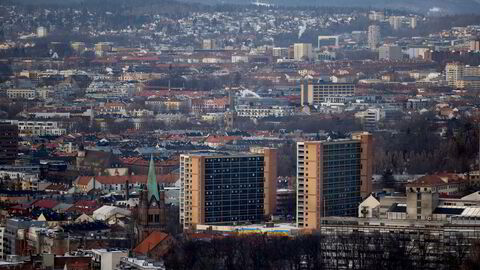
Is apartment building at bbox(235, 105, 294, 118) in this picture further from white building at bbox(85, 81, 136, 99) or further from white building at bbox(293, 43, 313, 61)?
white building at bbox(293, 43, 313, 61)

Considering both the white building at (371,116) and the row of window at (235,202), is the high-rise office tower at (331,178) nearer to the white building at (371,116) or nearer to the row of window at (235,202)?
the row of window at (235,202)

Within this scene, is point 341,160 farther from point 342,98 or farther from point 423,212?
point 342,98

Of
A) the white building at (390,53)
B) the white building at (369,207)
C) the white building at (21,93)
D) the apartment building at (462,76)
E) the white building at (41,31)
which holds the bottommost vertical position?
the white building at (390,53)

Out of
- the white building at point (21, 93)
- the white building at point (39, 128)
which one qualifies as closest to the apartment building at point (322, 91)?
the white building at point (21, 93)

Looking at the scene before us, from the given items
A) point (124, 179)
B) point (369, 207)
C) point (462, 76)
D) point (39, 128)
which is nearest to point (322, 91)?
point (462, 76)

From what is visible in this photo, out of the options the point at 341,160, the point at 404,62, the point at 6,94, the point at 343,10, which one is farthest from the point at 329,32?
the point at 341,160

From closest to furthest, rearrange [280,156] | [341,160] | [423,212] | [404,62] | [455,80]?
[423,212]
[341,160]
[280,156]
[455,80]
[404,62]
